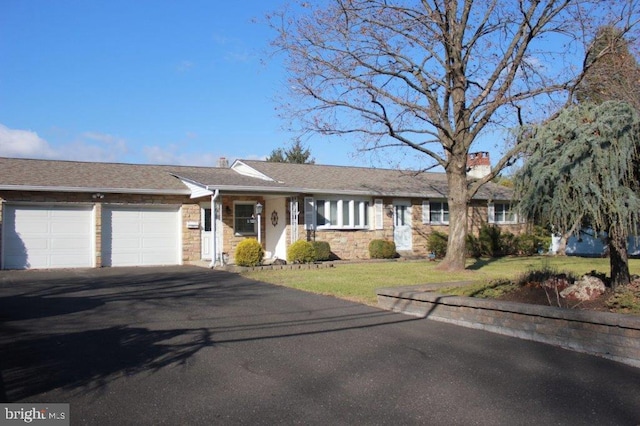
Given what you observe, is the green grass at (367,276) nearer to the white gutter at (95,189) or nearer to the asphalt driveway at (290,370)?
the asphalt driveway at (290,370)

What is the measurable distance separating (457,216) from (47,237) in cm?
1359

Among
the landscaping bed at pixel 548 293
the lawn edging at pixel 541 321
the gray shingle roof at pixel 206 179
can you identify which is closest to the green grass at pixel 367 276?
the landscaping bed at pixel 548 293

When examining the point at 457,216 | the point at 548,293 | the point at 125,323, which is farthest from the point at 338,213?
the point at 125,323

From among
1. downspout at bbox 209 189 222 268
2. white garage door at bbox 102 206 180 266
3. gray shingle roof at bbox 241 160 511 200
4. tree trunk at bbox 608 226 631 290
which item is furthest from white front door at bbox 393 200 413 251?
tree trunk at bbox 608 226 631 290

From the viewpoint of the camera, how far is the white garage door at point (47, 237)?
18266 mm

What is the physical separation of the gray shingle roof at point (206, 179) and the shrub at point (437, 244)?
1.84m

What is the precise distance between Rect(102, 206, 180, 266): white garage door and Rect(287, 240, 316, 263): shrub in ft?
15.2

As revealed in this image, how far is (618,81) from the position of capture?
1405cm

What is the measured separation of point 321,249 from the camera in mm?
20078

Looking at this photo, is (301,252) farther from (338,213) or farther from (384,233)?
(384,233)

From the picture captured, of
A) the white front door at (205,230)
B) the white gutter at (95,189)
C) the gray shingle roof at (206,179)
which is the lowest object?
the white front door at (205,230)

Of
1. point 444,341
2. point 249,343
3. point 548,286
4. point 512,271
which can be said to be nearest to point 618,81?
point 512,271

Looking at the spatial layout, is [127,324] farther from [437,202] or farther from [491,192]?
[491,192]

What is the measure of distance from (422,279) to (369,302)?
12.8 ft
